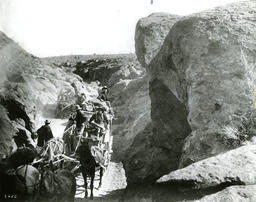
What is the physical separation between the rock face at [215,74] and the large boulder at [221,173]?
148 centimetres

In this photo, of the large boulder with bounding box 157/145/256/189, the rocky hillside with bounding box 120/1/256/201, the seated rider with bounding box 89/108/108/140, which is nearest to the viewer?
the large boulder with bounding box 157/145/256/189

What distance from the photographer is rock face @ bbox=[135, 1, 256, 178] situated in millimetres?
8484

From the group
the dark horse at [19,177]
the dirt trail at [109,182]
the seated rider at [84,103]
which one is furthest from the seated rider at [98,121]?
the dark horse at [19,177]

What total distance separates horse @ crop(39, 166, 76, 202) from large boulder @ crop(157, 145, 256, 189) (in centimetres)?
233

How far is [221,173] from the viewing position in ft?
20.1

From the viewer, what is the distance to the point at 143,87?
21578mm

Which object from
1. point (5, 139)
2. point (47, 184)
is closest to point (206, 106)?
point (47, 184)

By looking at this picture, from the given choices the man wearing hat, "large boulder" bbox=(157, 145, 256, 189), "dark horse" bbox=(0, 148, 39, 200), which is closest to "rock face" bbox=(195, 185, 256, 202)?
"large boulder" bbox=(157, 145, 256, 189)

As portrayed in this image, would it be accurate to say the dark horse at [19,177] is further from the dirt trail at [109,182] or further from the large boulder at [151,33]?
the large boulder at [151,33]

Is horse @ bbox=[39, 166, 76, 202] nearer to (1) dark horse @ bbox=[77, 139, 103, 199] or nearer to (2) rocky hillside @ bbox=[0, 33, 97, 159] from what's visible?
(2) rocky hillside @ bbox=[0, 33, 97, 159]

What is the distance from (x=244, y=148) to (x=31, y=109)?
1270 cm

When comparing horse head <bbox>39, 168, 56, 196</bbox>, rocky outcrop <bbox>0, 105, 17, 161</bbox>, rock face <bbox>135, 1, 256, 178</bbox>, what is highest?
rock face <bbox>135, 1, 256, 178</bbox>

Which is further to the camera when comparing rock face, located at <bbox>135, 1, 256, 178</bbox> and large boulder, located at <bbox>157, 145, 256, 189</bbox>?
rock face, located at <bbox>135, 1, 256, 178</bbox>

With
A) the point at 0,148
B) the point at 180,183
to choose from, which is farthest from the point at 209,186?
the point at 0,148
